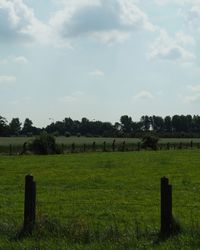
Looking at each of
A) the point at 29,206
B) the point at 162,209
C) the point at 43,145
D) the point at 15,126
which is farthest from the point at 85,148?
the point at 15,126

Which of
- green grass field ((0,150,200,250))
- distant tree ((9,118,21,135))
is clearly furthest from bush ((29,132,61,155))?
distant tree ((9,118,21,135))

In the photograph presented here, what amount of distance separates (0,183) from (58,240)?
54.3 feet

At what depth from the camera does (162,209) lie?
10.4 m

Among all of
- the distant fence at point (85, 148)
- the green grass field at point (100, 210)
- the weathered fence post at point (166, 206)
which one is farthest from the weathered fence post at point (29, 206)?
the distant fence at point (85, 148)

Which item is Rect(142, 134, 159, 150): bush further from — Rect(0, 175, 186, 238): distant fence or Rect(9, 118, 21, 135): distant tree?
Rect(9, 118, 21, 135): distant tree

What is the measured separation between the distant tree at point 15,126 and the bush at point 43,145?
11219cm

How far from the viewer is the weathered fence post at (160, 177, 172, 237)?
10.3m

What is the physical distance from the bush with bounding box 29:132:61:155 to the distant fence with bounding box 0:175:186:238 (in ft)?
180

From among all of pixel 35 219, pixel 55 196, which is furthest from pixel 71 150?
pixel 35 219

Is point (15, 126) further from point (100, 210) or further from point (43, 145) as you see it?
point (100, 210)

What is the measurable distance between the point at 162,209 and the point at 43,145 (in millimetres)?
56073

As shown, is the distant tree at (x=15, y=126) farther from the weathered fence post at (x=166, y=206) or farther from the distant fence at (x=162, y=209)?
the weathered fence post at (x=166, y=206)

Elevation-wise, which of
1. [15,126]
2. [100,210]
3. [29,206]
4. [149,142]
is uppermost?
[15,126]

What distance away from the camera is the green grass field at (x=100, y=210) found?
33.3ft
